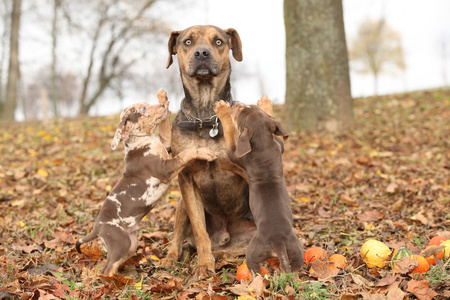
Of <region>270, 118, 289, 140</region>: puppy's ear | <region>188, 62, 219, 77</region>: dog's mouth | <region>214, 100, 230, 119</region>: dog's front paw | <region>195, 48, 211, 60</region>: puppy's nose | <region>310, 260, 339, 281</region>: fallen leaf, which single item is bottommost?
<region>310, 260, 339, 281</region>: fallen leaf

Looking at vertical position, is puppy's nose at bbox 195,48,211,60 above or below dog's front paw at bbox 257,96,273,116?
above

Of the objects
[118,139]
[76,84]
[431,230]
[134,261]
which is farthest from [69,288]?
[76,84]

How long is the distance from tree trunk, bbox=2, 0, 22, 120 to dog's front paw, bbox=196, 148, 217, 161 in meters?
19.4

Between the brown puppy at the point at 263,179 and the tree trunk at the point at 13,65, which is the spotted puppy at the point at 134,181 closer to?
the brown puppy at the point at 263,179

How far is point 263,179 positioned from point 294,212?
7.75 ft

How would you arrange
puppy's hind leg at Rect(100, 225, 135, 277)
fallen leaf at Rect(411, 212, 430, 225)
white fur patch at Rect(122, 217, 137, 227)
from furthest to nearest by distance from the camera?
→ 1. fallen leaf at Rect(411, 212, 430, 225)
2. white fur patch at Rect(122, 217, 137, 227)
3. puppy's hind leg at Rect(100, 225, 135, 277)

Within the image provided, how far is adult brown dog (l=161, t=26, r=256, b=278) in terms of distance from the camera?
4473 millimetres

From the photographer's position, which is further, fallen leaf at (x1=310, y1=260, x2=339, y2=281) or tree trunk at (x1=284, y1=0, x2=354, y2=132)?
tree trunk at (x1=284, y1=0, x2=354, y2=132)

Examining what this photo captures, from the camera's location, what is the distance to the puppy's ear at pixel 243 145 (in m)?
3.72

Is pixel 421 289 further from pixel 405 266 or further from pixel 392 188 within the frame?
pixel 392 188

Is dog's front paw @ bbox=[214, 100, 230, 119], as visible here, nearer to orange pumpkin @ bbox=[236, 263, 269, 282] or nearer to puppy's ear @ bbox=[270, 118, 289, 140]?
puppy's ear @ bbox=[270, 118, 289, 140]

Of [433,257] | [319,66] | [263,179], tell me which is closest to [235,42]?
[263,179]

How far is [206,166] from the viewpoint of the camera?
4492 millimetres

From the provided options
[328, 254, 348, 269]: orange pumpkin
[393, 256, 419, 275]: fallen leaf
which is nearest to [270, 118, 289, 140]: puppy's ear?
[328, 254, 348, 269]: orange pumpkin
